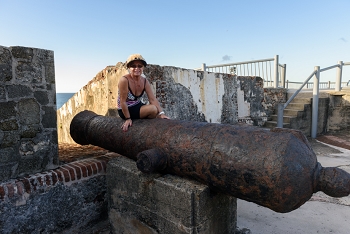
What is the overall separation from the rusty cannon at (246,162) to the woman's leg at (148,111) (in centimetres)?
32

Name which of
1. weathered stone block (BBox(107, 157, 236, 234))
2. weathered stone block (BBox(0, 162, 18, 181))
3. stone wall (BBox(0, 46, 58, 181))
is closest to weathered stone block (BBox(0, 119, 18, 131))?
stone wall (BBox(0, 46, 58, 181))

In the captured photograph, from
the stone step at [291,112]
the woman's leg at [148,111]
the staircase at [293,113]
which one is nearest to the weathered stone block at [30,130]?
the woman's leg at [148,111]

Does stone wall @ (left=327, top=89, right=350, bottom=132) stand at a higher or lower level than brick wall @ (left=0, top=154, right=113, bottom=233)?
higher

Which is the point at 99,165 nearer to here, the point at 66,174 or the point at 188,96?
the point at 66,174

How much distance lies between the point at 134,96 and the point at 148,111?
0.34 m

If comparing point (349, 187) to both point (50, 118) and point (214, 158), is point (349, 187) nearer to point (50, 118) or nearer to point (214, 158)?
point (214, 158)

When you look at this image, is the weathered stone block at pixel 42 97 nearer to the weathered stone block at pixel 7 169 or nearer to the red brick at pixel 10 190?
the weathered stone block at pixel 7 169

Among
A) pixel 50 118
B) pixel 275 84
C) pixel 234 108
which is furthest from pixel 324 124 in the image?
pixel 50 118

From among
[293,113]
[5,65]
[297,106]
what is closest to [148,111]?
[5,65]

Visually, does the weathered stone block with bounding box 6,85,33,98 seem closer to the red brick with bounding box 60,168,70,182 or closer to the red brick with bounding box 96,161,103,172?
the red brick with bounding box 60,168,70,182

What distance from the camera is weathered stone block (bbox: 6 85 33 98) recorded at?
2.14 m

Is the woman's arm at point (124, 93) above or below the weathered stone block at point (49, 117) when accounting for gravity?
above

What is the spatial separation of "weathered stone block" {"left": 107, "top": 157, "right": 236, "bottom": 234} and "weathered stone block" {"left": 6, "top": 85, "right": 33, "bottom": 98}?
1.04 metres

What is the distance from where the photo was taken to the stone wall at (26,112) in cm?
212
